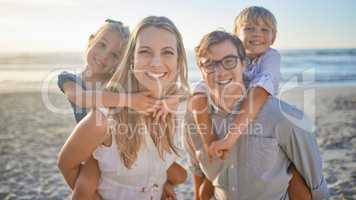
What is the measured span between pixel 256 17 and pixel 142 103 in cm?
162

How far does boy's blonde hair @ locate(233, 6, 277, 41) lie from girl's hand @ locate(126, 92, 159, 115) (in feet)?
4.95

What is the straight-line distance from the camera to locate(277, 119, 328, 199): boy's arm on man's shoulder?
3.05 m

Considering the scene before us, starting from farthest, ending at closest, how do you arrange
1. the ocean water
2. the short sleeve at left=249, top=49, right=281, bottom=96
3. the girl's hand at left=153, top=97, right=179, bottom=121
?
1. the ocean water
2. the short sleeve at left=249, top=49, right=281, bottom=96
3. the girl's hand at left=153, top=97, right=179, bottom=121

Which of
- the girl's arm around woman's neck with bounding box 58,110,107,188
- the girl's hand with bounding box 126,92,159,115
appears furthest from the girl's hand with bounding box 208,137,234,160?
the girl's arm around woman's neck with bounding box 58,110,107,188

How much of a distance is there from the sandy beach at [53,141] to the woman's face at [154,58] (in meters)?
1.69

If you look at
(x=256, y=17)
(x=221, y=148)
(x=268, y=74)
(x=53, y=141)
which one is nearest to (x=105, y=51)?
(x=256, y=17)

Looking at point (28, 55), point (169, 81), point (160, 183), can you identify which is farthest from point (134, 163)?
point (28, 55)

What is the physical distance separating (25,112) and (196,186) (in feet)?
30.4

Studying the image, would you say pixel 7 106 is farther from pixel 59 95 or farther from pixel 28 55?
pixel 28 55

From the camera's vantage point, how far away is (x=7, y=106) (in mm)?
12820

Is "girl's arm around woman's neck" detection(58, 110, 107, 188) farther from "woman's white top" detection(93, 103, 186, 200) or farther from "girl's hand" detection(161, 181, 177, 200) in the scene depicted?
"girl's hand" detection(161, 181, 177, 200)

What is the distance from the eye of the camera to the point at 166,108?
118 inches

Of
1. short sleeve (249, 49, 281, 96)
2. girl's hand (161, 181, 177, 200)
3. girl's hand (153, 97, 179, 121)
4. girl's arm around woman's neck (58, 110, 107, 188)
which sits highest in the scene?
short sleeve (249, 49, 281, 96)

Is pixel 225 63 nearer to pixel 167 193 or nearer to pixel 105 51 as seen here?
pixel 167 193
